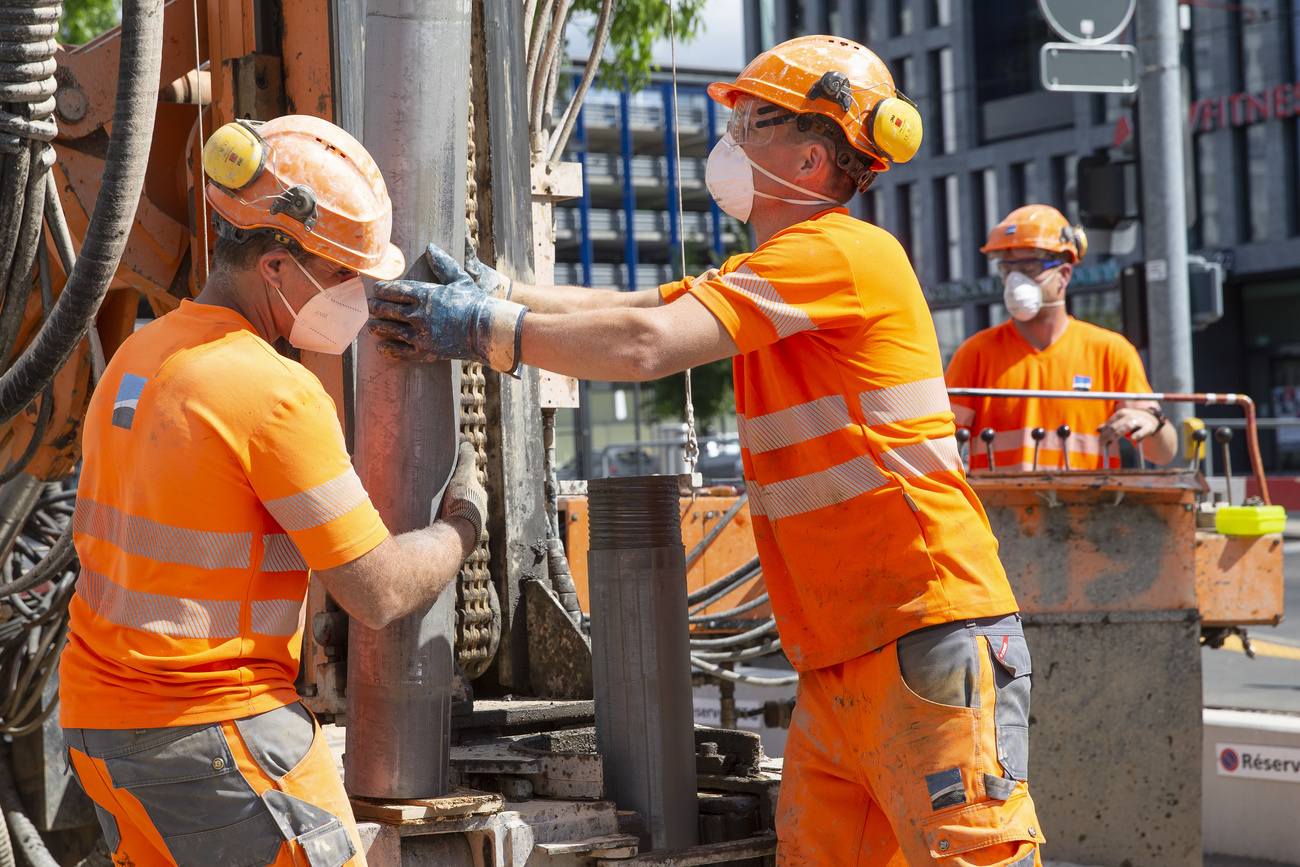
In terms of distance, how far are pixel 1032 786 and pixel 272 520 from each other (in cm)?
393

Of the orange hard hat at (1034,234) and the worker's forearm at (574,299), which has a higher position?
the orange hard hat at (1034,234)

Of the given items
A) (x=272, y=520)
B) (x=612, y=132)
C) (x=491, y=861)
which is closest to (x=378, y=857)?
(x=491, y=861)

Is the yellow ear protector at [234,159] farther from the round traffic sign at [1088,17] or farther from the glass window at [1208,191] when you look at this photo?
the glass window at [1208,191]

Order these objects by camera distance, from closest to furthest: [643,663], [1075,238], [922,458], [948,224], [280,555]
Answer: [280,555] → [922,458] → [643,663] → [1075,238] → [948,224]

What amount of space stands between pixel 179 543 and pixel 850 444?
55.0 inches

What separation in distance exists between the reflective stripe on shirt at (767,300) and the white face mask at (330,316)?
0.76 m

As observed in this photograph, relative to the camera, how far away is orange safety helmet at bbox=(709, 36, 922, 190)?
3059 mm

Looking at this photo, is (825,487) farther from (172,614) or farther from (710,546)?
(710,546)

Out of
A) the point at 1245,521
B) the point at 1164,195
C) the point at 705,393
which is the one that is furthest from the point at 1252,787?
the point at 705,393

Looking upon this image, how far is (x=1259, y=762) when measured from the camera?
6.00 metres

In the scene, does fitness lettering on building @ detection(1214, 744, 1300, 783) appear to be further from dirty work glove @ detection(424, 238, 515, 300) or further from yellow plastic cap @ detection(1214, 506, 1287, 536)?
dirty work glove @ detection(424, 238, 515, 300)

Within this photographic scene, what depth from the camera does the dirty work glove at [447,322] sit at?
2781mm

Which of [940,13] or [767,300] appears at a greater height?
[940,13]

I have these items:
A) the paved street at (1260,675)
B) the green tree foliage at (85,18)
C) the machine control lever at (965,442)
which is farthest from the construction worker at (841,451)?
the green tree foliage at (85,18)
